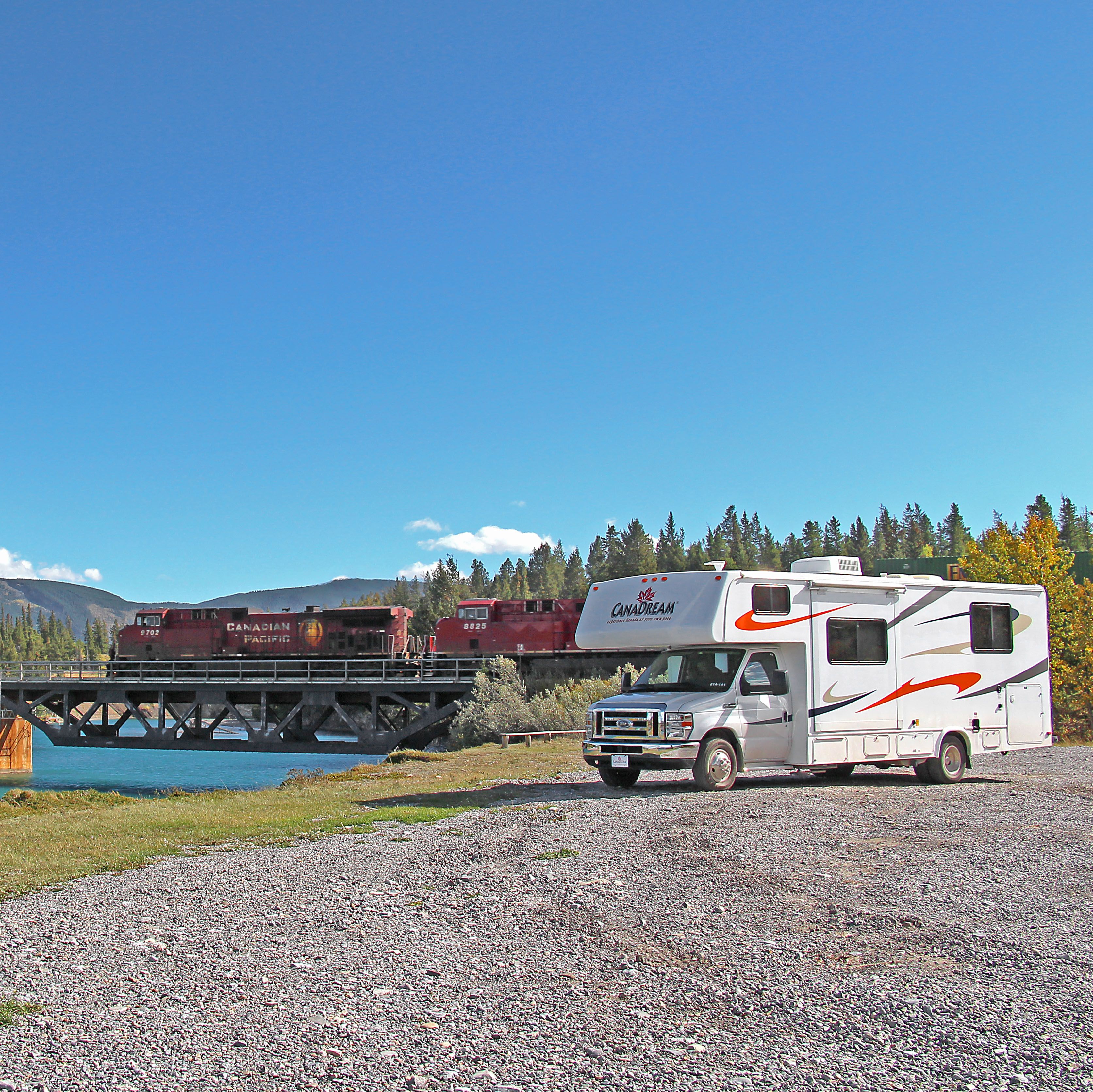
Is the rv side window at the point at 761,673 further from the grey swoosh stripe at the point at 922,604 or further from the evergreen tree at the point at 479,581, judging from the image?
the evergreen tree at the point at 479,581

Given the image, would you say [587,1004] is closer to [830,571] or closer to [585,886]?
[585,886]

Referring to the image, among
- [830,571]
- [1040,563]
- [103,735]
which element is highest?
[1040,563]

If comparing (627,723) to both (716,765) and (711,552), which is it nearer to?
(716,765)

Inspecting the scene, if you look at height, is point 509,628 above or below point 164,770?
above

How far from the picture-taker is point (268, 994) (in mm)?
5734

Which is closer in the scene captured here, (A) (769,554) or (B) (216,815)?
(B) (216,815)

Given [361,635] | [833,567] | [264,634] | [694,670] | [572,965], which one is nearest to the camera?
[572,965]

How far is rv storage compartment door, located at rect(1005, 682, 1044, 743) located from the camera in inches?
693

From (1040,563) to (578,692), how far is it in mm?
19775

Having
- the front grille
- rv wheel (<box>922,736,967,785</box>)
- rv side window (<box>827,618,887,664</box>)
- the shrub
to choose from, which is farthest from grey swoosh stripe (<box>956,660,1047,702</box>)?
the shrub

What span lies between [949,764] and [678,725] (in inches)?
215

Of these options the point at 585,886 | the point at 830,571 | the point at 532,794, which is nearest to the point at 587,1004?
the point at 585,886

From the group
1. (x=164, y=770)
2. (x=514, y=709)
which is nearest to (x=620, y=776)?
(x=514, y=709)

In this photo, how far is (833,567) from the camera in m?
16.7
